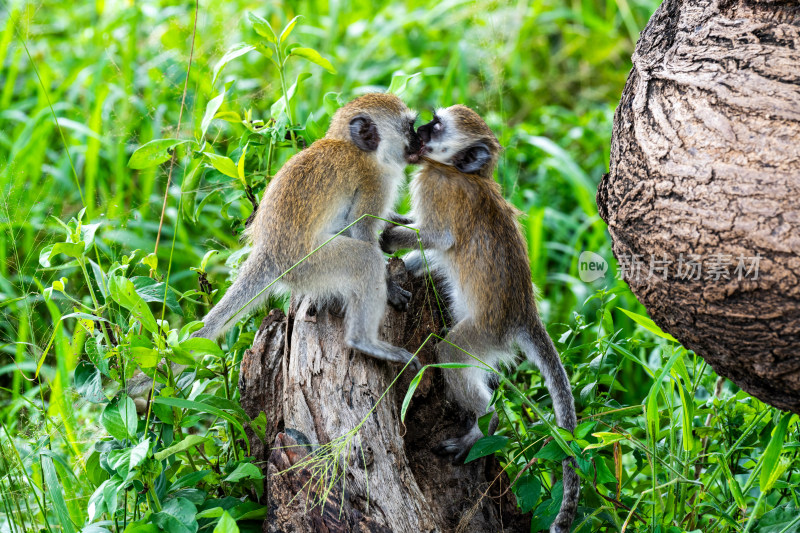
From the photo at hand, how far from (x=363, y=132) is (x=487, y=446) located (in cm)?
198

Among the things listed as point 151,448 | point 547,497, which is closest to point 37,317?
point 151,448

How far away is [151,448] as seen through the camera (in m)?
3.15

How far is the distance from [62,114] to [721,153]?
637 cm

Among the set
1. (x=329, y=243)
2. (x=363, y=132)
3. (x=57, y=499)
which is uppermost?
(x=363, y=132)

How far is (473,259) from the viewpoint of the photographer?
4.21 meters

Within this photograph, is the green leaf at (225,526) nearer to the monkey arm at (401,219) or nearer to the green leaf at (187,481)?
the green leaf at (187,481)

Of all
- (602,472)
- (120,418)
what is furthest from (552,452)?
(120,418)

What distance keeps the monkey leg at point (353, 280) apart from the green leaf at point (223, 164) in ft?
1.96

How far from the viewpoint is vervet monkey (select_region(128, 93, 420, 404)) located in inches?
151

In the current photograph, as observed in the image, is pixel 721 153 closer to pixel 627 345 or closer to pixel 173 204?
pixel 627 345

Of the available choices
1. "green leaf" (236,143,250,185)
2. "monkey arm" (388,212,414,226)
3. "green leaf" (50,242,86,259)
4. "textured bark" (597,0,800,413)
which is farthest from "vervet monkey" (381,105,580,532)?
"green leaf" (50,242,86,259)

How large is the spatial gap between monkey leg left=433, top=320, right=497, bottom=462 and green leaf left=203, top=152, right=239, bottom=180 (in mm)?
1406

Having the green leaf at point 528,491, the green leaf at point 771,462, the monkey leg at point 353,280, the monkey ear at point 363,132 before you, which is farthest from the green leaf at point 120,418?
the green leaf at point 771,462

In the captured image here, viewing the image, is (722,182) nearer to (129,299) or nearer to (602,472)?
(602,472)
